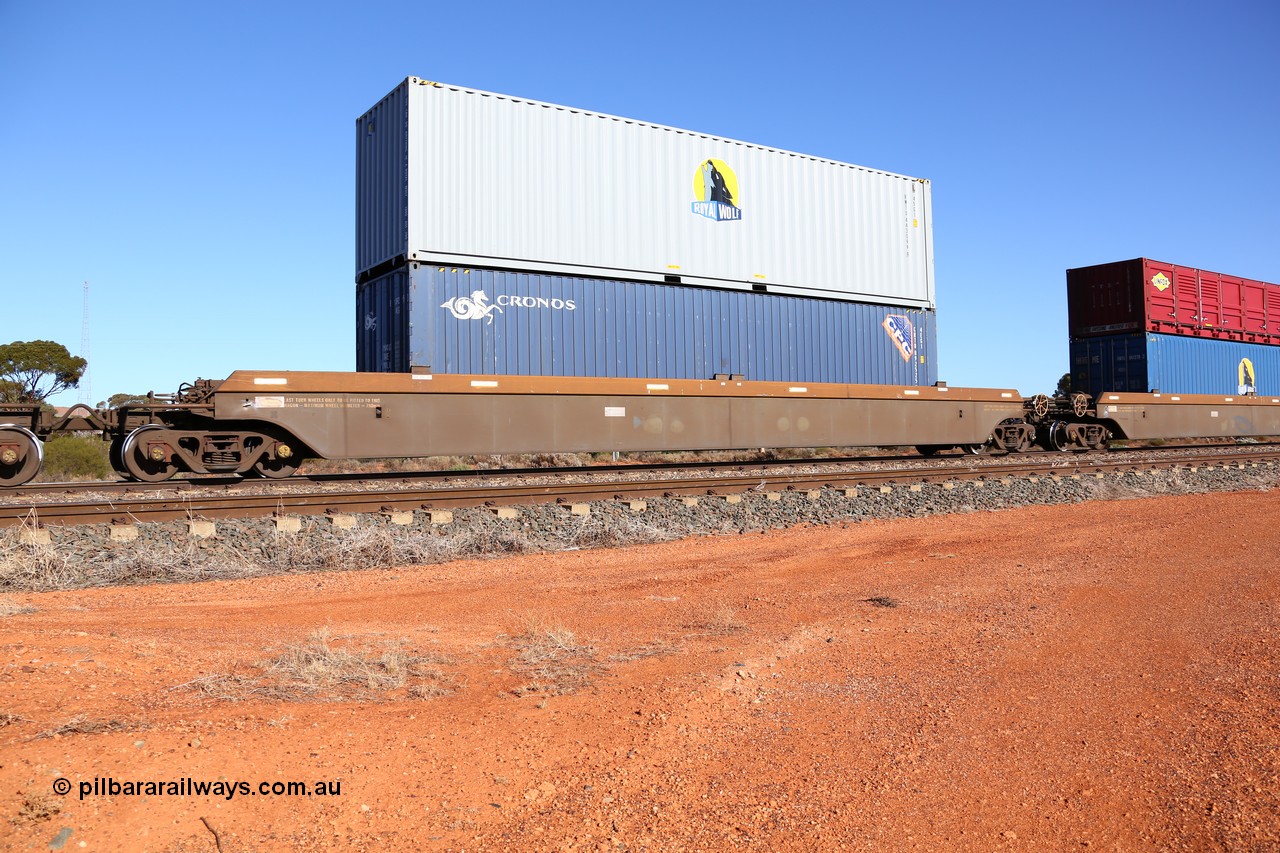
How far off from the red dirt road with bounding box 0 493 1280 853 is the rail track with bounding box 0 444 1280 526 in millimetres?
1608

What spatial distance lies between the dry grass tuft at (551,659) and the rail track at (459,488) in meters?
4.26

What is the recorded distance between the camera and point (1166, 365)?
23156 mm

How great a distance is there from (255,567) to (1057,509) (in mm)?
10469

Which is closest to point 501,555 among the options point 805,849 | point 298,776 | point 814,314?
point 298,776

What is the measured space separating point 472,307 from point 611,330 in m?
2.60

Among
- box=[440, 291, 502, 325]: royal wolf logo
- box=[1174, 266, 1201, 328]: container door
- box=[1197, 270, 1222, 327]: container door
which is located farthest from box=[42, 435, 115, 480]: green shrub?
box=[1197, 270, 1222, 327]: container door

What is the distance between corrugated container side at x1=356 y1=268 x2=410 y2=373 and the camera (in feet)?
44.1

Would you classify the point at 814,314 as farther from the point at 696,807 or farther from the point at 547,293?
the point at 696,807

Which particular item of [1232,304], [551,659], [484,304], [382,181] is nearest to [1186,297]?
[1232,304]

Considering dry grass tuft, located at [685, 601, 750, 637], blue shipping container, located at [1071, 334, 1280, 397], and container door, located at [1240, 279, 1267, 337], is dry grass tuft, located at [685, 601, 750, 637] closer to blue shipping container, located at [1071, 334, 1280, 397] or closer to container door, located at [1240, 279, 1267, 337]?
blue shipping container, located at [1071, 334, 1280, 397]

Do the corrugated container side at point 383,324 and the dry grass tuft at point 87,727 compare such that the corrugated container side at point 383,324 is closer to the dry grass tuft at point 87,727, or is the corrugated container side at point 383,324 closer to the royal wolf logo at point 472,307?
the royal wolf logo at point 472,307

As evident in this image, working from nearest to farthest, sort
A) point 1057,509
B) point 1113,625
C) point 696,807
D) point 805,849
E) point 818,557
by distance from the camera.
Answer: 1. point 805,849
2. point 696,807
3. point 1113,625
4. point 818,557
5. point 1057,509

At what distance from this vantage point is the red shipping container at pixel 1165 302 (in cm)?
2303

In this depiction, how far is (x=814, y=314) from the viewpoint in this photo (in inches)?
688
